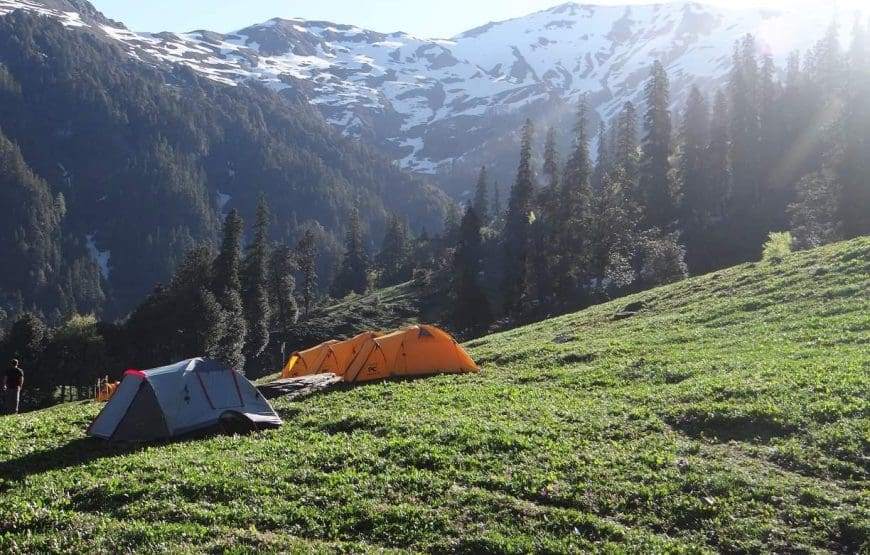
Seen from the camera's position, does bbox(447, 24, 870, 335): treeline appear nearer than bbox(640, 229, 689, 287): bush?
No

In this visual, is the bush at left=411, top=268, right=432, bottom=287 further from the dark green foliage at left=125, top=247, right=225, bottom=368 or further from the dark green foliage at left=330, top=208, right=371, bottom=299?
the dark green foliage at left=125, top=247, right=225, bottom=368

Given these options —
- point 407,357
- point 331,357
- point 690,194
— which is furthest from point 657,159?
point 407,357

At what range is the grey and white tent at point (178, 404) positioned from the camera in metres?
17.6

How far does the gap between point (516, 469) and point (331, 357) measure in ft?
58.6

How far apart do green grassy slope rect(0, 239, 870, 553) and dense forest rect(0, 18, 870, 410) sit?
1963 inches

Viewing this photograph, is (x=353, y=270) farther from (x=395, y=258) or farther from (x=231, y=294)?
(x=231, y=294)

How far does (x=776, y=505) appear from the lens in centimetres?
1105

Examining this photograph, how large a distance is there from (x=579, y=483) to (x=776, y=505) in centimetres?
325

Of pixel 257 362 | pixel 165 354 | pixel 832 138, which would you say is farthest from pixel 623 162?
pixel 165 354

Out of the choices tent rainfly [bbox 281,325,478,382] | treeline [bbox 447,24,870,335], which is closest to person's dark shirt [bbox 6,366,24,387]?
tent rainfly [bbox 281,325,478,382]

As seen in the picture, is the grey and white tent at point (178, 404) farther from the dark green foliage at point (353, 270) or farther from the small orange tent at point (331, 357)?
the dark green foliage at point (353, 270)

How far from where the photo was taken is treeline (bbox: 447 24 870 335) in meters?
69.2

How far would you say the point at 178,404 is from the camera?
18.0 metres

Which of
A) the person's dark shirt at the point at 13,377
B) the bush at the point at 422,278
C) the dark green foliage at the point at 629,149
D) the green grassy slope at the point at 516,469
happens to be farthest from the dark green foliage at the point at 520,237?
Answer: the green grassy slope at the point at 516,469
